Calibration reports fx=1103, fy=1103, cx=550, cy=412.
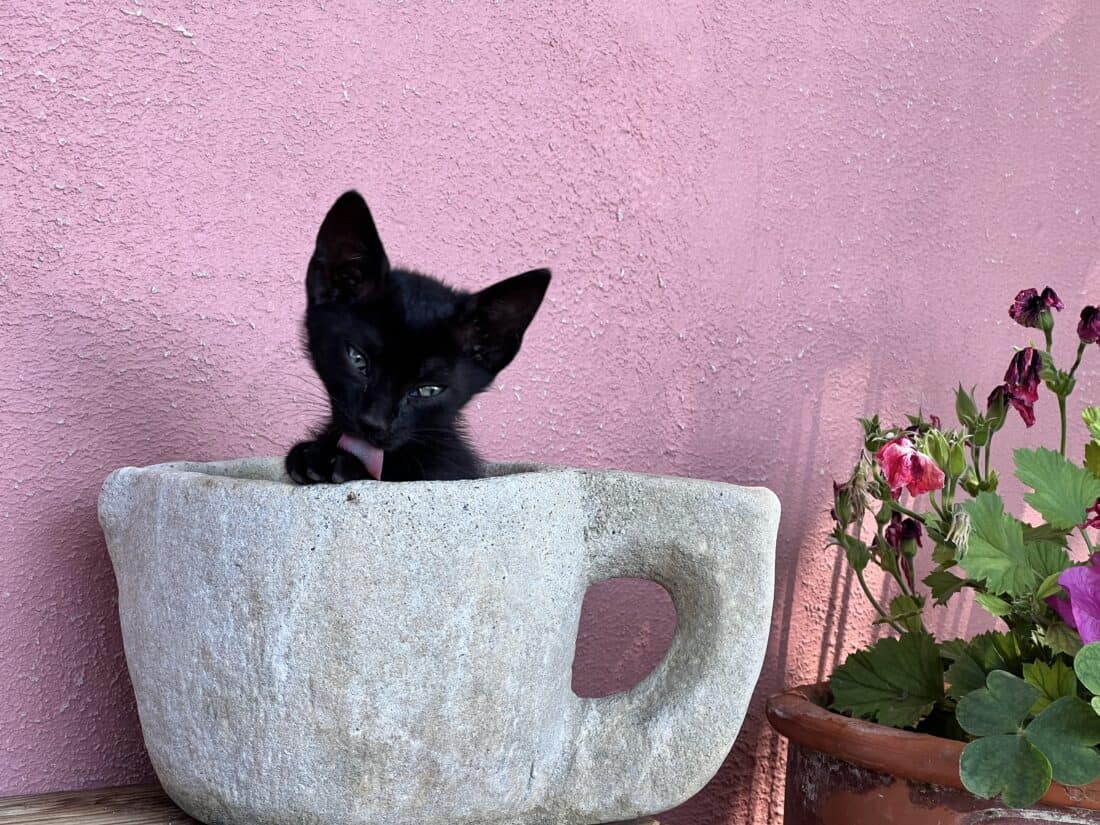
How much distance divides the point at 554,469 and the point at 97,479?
0.42 m

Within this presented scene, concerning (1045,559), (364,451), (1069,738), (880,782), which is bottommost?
(880,782)

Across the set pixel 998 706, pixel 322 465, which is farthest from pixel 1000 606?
pixel 322 465

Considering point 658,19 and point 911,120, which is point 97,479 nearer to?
point 658,19

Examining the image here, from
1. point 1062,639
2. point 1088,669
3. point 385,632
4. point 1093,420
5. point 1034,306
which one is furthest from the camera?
point 1034,306

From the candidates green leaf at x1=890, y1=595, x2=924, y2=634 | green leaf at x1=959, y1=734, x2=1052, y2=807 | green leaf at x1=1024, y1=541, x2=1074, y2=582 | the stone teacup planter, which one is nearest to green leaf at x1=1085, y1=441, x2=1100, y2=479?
green leaf at x1=1024, y1=541, x2=1074, y2=582

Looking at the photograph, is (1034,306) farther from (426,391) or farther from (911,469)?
(426,391)

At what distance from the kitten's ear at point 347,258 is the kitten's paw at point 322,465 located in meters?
0.14

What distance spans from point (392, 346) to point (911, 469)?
573mm

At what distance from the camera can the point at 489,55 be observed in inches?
48.6

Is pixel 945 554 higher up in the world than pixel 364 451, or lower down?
lower down

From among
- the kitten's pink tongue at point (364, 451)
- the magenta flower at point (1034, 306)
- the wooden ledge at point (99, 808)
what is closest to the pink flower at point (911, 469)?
the magenta flower at point (1034, 306)

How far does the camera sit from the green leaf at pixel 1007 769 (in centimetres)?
90

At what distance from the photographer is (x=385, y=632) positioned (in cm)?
75

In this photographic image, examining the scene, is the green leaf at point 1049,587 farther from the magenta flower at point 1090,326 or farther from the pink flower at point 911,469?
the magenta flower at point 1090,326
